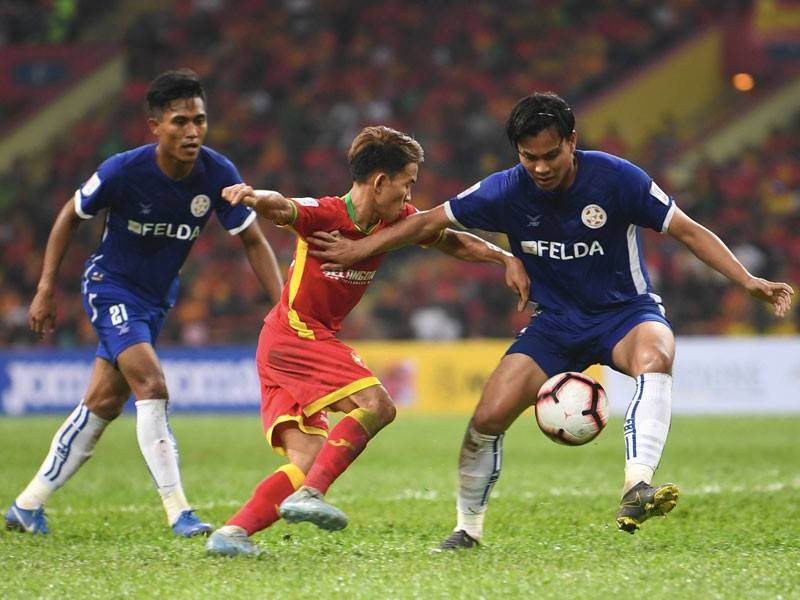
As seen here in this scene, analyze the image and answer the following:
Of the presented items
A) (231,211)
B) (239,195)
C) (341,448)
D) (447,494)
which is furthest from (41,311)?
(447,494)

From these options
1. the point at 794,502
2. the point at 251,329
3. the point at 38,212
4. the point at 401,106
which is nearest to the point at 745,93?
the point at 401,106

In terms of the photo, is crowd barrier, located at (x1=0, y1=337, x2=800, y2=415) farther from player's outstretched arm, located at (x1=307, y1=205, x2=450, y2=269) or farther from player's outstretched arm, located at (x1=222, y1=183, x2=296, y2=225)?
player's outstretched arm, located at (x1=222, y1=183, x2=296, y2=225)

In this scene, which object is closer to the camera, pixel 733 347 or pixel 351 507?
pixel 351 507

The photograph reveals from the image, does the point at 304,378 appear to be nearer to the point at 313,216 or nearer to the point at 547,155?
the point at 313,216

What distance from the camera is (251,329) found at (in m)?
20.8

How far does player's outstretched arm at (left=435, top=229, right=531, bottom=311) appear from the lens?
20.1 feet

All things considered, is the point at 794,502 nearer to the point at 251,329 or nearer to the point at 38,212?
the point at 251,329

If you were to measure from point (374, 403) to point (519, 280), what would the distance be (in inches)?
40.1

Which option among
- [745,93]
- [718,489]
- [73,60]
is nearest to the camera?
[718,489]

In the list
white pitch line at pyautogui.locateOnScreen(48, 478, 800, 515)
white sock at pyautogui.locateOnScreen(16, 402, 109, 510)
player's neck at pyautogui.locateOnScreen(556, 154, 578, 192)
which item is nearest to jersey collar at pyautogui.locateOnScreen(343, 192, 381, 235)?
player's neck at pyautogui.locateOnScreen(556, 154, 578, 192)

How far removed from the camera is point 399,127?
24.9 meters

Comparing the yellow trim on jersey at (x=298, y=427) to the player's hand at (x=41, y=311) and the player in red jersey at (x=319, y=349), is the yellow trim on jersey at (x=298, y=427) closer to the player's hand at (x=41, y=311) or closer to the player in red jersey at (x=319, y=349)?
the player in red jersey at (x=319, y=349)

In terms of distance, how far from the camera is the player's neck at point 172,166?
7.00 meters

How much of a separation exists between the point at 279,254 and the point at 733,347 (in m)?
8.31
